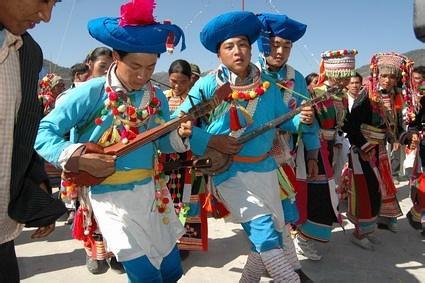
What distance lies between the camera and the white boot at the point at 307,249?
4.74m

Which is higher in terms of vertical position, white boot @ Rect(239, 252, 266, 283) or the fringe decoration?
the fringe decoration

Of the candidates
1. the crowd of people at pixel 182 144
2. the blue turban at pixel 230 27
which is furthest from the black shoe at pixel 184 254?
the blue turban at pixel 230 27

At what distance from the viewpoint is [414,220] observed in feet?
18.8

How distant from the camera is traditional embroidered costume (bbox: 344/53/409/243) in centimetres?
516

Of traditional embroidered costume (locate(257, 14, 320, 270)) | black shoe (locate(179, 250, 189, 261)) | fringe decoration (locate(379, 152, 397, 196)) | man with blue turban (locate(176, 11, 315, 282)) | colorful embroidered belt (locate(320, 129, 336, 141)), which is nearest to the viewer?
man with blue turban (locate(176, 11, 315, 282))

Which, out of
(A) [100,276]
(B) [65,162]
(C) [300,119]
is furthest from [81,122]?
(A) [100,276]

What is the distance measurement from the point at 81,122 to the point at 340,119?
313cm

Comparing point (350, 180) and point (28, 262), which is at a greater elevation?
point (350, 180)

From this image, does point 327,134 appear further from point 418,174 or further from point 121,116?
point 121,116

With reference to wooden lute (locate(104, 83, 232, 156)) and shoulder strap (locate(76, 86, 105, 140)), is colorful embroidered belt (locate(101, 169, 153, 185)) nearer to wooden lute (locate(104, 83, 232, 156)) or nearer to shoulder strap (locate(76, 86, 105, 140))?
wooden lute (locate(104, 83, 232, 156))

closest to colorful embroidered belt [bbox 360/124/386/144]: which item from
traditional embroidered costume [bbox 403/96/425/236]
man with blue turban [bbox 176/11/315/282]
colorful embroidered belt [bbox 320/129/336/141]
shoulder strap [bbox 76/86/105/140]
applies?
colorful embroidered belt [bbox 320/129/336/141]

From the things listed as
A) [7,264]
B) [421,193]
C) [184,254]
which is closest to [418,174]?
[421,193]

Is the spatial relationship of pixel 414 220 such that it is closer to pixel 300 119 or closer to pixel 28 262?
pixel 300 119

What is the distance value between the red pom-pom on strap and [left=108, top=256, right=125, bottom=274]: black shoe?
266 cm
